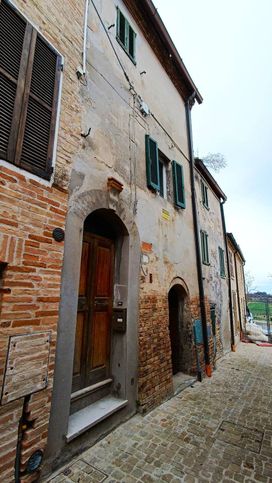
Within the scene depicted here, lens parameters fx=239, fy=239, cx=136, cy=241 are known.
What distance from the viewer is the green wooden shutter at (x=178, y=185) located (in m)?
6.31

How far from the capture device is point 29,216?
8.34 feet

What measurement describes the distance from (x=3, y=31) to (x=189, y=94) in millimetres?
6824

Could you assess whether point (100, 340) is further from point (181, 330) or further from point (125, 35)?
point (125, 35)

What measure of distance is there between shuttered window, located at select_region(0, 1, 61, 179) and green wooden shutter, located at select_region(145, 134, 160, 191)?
2447mm

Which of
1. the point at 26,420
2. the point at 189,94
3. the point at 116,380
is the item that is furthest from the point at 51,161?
the point at 189,94

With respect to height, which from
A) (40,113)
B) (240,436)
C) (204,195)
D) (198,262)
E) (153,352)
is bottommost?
(240,436)

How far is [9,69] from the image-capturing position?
2.57 m

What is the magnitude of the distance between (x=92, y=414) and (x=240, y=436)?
2206 millimetres

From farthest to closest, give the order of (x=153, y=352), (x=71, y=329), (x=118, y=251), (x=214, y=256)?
(x=214, y=256) < (x=153, y=352) < (x=118, y=251) < (x=71, y=329)

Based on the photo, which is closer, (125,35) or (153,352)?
(153,352)

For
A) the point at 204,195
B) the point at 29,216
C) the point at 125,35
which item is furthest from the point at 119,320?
the point at 204,195

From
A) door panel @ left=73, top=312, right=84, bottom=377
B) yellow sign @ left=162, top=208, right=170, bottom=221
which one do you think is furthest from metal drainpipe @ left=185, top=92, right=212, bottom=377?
door panel @ left=73, top=312, right=84, bottom=377

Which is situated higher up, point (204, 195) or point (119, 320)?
point (204, 195)

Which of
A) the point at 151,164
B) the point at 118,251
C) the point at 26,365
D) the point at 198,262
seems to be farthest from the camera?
the point at 198,262
